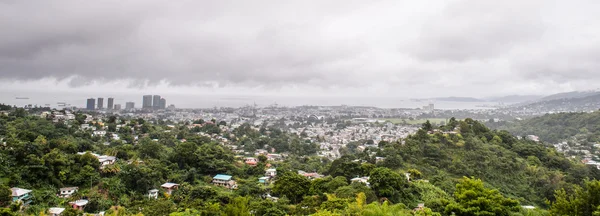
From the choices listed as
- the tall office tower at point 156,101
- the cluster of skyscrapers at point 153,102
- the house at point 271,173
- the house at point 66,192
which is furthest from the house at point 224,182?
the tall office tower at point 156,101

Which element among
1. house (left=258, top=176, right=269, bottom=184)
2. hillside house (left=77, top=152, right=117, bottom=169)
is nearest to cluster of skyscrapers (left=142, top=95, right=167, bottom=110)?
hillside house (left=77, top=152, right=117, bottom=169)

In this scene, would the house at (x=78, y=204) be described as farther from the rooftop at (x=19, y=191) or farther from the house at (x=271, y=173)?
the house at (x=271, y=173)

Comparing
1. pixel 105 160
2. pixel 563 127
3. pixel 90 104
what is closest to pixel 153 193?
pixel 105 160

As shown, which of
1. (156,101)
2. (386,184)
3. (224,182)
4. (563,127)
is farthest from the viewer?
(156,101)

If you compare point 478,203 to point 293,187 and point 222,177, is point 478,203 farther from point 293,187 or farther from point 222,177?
point 222,177

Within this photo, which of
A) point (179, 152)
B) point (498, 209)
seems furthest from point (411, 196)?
point (179, 152)
